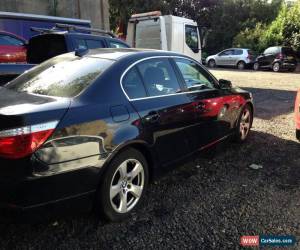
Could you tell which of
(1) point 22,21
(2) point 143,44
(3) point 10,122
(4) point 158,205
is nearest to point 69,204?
(3) point 10,122

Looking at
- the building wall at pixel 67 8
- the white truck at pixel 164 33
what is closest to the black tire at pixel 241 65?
the building wall at pixel 67 8

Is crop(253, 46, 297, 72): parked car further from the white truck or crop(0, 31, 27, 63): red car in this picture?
crop(0, 31, 27, 63): red car

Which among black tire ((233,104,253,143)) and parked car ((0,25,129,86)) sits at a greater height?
parked car ((0,25,129,86))

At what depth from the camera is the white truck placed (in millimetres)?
12406

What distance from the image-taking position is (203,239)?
9.92 feet

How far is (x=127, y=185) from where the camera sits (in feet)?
11.0

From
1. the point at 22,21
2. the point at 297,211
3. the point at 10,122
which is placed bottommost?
the point at 297,211

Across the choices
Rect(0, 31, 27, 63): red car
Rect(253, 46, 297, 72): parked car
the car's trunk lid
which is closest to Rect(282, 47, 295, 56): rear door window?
Rect(253, 46, 297, 72): parked car

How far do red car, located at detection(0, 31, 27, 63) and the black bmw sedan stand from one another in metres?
6.29

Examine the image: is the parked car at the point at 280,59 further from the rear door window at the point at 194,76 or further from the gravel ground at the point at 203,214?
the rear door window at the point at 194,76

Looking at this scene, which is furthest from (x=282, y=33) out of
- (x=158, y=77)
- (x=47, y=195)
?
(x=47, y=195)

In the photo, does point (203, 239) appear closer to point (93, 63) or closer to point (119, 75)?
point (119, 75)

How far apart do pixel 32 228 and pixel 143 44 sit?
10.8m

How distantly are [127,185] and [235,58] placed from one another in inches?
856
